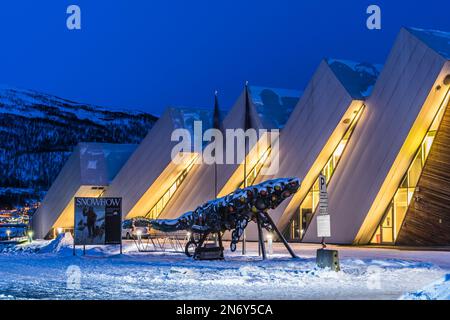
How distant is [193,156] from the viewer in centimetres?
4750

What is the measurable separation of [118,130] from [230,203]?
151 metres

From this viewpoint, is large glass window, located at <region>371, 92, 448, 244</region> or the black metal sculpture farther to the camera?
large glass window, located at <region>371, 92, 448, 244</region>

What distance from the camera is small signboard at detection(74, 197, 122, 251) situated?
2520 cm

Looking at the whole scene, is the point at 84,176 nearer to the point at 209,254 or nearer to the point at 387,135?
the point at 387,135

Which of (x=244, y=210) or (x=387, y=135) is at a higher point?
(x=387, y=135)

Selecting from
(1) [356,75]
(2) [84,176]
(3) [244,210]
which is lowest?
(3) [244,210]

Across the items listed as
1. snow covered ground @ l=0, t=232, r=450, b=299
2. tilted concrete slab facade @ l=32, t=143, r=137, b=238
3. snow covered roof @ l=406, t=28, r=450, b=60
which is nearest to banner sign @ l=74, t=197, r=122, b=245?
snow covered ground @ l=0, t=232, r=450, b=299

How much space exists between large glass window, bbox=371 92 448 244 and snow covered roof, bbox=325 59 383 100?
5447 mm

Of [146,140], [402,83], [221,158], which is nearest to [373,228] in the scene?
[402,83]

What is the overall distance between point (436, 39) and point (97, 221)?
15.3 m

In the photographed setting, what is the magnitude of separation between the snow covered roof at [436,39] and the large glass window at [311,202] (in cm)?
564

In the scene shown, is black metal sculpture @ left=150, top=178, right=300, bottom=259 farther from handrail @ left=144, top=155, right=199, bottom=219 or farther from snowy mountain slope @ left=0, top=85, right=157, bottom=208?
snowy mountain slope @ left=0, top=85, right=157, bottom=208

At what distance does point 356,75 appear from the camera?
115ft

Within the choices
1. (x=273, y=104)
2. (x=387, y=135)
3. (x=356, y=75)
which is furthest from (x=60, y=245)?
(x=356, y=75)
